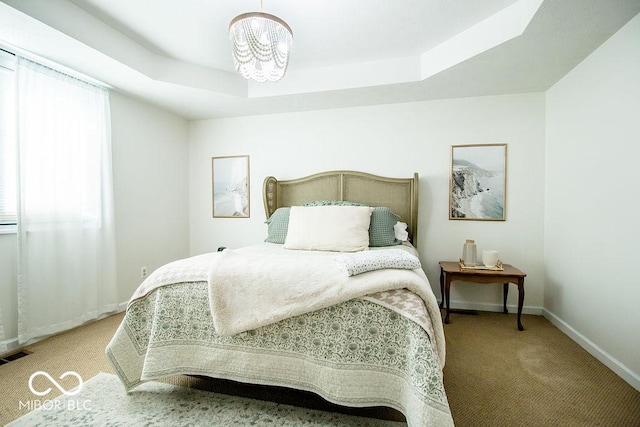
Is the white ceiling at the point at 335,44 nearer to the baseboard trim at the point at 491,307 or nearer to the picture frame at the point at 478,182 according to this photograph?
the picture frame at the point at 478,182

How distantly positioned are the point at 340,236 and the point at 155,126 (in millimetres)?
2647

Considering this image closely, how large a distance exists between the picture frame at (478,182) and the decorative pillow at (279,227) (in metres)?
1.82

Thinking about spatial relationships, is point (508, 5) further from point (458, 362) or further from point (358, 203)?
point (458, 362)

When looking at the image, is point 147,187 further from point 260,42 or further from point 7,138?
point 260,42

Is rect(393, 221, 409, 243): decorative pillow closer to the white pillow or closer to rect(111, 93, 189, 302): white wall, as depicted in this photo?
the white pillow

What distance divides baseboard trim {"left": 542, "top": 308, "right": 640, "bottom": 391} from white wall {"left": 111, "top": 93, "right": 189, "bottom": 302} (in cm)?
423

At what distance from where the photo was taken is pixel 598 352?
202 cm

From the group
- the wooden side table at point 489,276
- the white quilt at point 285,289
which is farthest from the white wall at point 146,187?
the wooden side table at point 489,276

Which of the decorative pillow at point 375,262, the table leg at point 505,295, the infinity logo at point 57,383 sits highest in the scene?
the decorative pillow at point 375,262

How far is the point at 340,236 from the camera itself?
2477 mm

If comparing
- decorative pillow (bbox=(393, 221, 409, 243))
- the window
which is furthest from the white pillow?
the window

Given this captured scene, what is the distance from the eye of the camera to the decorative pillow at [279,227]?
9.38 ft

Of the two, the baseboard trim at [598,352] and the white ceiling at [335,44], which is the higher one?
the white ceiling at [335,44]

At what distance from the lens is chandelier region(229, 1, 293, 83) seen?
1595mm
